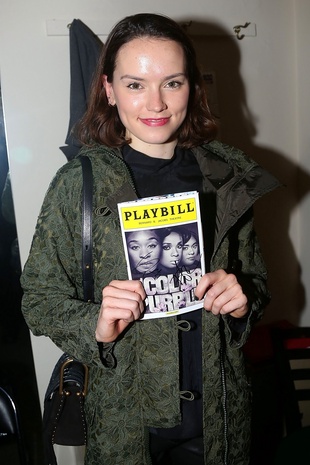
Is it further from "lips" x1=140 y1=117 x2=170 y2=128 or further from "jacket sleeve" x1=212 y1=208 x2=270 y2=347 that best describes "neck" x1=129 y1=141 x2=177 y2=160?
"jacket sleeve" x1=212 y1=208 x2=270 y2=347

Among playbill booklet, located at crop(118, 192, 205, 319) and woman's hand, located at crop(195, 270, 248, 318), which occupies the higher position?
playbill booklet, located at crop(118, 192, 205, 319)

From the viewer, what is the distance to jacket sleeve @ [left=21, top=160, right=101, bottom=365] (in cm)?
97

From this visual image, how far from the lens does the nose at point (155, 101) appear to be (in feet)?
3.16

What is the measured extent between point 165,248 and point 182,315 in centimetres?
25

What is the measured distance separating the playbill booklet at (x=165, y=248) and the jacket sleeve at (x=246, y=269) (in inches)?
7.6

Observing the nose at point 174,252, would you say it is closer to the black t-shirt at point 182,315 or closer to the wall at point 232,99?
the black t-shirt at point 182,315

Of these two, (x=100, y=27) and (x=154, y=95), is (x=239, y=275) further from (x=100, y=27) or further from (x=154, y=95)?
(x=100, y=27)

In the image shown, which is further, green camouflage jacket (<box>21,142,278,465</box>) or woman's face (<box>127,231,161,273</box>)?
green camouflage jacket (<box>21,142,278,465</box>)

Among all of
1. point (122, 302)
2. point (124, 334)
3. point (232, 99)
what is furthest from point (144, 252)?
point (232, 99)

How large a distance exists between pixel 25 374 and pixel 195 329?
1344 mm

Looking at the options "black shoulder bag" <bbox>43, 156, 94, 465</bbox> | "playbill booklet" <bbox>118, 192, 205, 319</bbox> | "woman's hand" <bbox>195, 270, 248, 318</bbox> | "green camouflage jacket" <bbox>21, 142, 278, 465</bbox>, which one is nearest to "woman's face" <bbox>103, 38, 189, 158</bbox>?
"green camouflage jacket" <bbox>21, 142, 278, 465</bbox>

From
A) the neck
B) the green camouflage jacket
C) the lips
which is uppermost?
the lips

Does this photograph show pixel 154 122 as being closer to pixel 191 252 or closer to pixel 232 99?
pixel 191 252

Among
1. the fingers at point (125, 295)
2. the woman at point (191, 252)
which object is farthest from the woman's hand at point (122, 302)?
the woman at point (191, 252)
